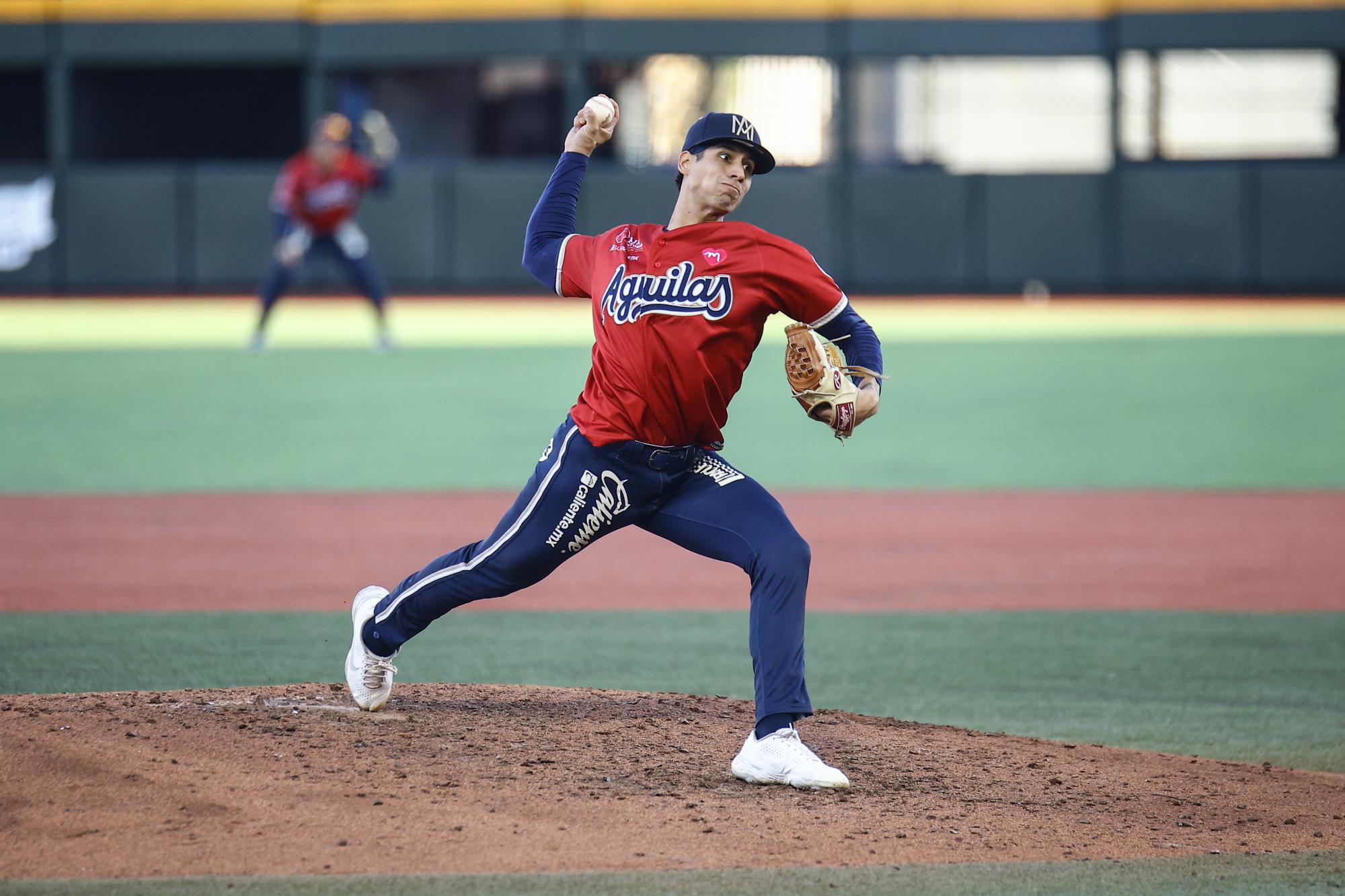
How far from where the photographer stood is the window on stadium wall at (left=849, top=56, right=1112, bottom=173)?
26984mm

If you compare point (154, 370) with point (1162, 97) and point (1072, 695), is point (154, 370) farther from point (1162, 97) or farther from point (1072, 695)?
point (1162, 97)

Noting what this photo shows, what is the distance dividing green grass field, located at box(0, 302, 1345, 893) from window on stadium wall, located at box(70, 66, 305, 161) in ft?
17.5

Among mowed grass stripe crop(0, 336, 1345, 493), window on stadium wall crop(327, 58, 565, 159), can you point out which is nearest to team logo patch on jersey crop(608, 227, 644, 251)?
mowed grass stripe crop(0, 336, 1345, 493)

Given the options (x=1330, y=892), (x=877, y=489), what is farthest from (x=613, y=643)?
(x=877, y=489)

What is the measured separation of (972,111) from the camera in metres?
27.1

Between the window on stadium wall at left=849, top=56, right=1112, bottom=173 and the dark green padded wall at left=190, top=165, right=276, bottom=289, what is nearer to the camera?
the dark green padded wall at left=190, top=165, right=276, bottom=289

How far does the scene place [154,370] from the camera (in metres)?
17.0

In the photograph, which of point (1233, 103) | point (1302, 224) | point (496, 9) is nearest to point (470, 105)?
point (496, 9)

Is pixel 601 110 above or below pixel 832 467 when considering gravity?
above

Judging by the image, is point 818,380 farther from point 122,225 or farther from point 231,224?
point 122,225

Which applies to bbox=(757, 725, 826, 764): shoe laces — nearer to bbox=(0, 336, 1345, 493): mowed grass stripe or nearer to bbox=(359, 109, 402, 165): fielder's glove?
bbox=(0, 336, 1345, 493): mowed grass stripe

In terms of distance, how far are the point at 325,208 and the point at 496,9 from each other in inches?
399

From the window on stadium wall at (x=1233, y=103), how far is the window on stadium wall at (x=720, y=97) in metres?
4.85

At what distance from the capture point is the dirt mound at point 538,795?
409 centimetres
